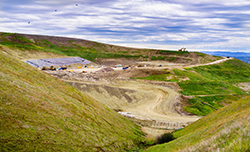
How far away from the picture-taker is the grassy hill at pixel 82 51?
469ft

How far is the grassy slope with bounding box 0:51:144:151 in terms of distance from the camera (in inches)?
683

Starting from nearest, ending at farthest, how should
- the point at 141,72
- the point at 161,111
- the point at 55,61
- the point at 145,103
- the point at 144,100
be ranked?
the point at 161,111, the point at 145,103, the point at 144,100, the point at 141,72, the point at 55,61

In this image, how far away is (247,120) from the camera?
16594mm

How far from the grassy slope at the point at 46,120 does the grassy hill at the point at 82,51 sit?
105 m

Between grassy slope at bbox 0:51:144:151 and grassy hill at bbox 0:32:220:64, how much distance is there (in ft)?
343

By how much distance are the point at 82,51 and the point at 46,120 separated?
158479 mm

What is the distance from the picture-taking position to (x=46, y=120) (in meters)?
20.7

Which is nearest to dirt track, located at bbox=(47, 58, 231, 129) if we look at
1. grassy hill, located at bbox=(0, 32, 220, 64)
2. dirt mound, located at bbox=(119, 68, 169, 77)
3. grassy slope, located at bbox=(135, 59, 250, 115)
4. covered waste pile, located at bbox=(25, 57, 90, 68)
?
grassy slope, located at bbox=(135, 59, 250, 115)

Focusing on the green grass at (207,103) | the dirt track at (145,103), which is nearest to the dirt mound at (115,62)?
the dirt track at (145,103)

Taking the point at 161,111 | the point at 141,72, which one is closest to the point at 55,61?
the point at 141,72

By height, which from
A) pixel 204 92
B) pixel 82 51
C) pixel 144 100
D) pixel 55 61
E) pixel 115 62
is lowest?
pixel 144 100

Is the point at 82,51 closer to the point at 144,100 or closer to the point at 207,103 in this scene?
A: the point at 144,100

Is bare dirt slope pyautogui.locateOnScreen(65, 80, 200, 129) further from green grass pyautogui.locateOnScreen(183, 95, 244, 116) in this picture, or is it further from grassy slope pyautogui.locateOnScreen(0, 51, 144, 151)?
grassy slope pyautogui.locateOnScreen(0, 51, 144, 151)

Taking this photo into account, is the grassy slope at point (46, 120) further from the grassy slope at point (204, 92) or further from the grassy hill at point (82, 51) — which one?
the grassy hill at point (82, 51)
